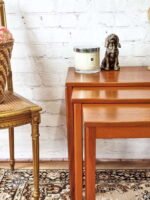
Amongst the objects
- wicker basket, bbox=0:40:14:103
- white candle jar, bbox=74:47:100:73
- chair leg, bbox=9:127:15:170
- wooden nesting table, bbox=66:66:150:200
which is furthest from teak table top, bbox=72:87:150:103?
chair leg, bbox=9:127:15:170

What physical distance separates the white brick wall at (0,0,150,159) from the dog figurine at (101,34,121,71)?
199 millimetres

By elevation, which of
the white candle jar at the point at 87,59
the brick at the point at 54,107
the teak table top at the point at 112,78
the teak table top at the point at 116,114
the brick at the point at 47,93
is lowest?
the brick at the point at 54,107

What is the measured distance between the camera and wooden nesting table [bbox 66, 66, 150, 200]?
1.37 m

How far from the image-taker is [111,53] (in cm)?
172

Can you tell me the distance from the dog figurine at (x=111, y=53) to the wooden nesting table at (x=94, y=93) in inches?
1.6

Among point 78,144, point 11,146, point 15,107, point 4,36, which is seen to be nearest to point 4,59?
point 4,36

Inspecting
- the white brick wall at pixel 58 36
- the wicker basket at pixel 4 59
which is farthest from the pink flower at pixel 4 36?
the white brick wall at pixel 58 36

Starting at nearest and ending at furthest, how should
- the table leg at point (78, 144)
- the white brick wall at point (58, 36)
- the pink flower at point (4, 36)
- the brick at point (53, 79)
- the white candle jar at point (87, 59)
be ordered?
the table leg at point (78, 144)
the pink flower at point (4, 36)
the white candle jar at point (87, 59)
the white brick wall at point (58, 36)
the brick at point (53, 79)

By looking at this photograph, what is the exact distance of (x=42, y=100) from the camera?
2027mm

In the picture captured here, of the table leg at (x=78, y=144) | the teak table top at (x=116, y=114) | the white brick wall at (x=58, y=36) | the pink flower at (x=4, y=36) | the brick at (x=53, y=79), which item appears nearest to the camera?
the teak table top at (x=116, y=114)

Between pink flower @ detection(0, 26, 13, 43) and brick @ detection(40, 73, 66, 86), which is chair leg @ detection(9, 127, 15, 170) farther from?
pink flower @ detection(0, 26, 13, 43)

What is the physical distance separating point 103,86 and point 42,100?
568 mm

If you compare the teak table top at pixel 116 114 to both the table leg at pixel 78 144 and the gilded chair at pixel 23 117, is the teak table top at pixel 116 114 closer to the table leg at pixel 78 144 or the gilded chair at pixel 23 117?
the table leg at pixel 78 144

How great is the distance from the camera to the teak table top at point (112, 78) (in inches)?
60.8
